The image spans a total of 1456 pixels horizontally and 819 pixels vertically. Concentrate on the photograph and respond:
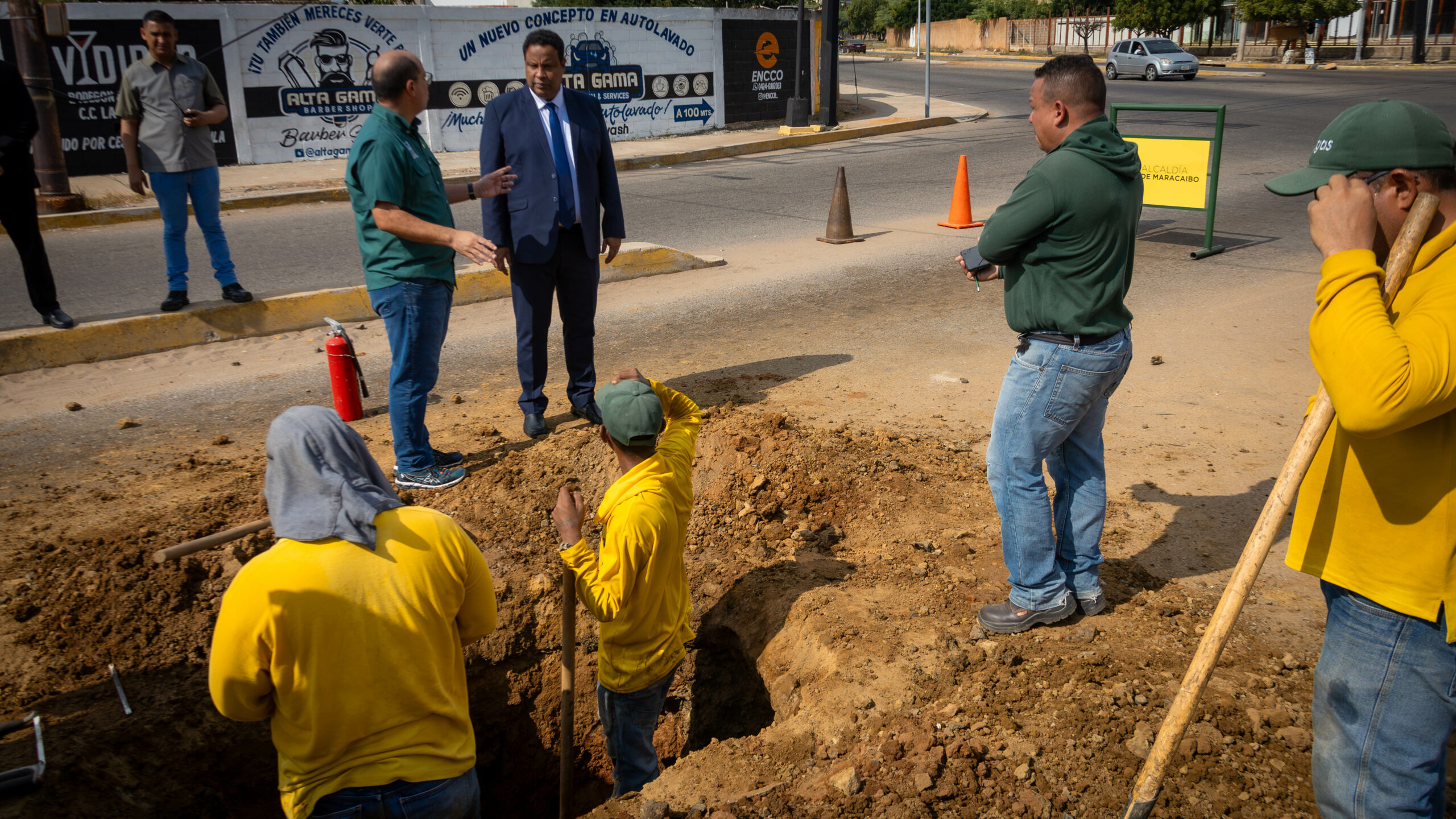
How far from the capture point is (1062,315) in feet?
10.7

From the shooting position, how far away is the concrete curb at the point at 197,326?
7.20 metres

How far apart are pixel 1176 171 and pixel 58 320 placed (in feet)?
35.4

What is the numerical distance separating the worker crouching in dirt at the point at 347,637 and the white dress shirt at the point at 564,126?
129 inches

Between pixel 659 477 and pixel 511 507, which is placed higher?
pixel 659 477

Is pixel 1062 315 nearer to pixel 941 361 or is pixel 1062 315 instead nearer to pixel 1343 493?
pixel 1343 493

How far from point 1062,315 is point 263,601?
2.58 m

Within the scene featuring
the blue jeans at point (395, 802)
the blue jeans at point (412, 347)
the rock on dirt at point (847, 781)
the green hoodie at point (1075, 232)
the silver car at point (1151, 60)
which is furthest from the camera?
the silver car at point (1151, 60)

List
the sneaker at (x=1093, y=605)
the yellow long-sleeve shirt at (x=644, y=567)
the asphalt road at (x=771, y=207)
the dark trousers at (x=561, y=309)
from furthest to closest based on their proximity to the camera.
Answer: the asphalt road at (x=771, y=207) < the dark trousers at (x=561, y=309) < the sneaker at (x=1093, y=605) < the yellow long-sleeve shirt at (x=644, y=567)

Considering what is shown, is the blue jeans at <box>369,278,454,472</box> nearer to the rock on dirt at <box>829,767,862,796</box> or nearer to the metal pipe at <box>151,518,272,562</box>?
the metal pipe at <box>151,518,272,562</box>

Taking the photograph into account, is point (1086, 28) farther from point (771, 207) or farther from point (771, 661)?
point (771, 661)

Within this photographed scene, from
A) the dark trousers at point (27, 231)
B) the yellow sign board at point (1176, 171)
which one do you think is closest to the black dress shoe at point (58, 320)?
the dark trousers at point (27, 231)

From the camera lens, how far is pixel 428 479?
5270 millimetres

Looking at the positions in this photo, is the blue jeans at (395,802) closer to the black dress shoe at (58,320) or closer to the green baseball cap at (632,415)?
the green baseball cap at (632,415)

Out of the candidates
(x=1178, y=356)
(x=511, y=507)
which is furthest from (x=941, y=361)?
(x=511, y=507)
